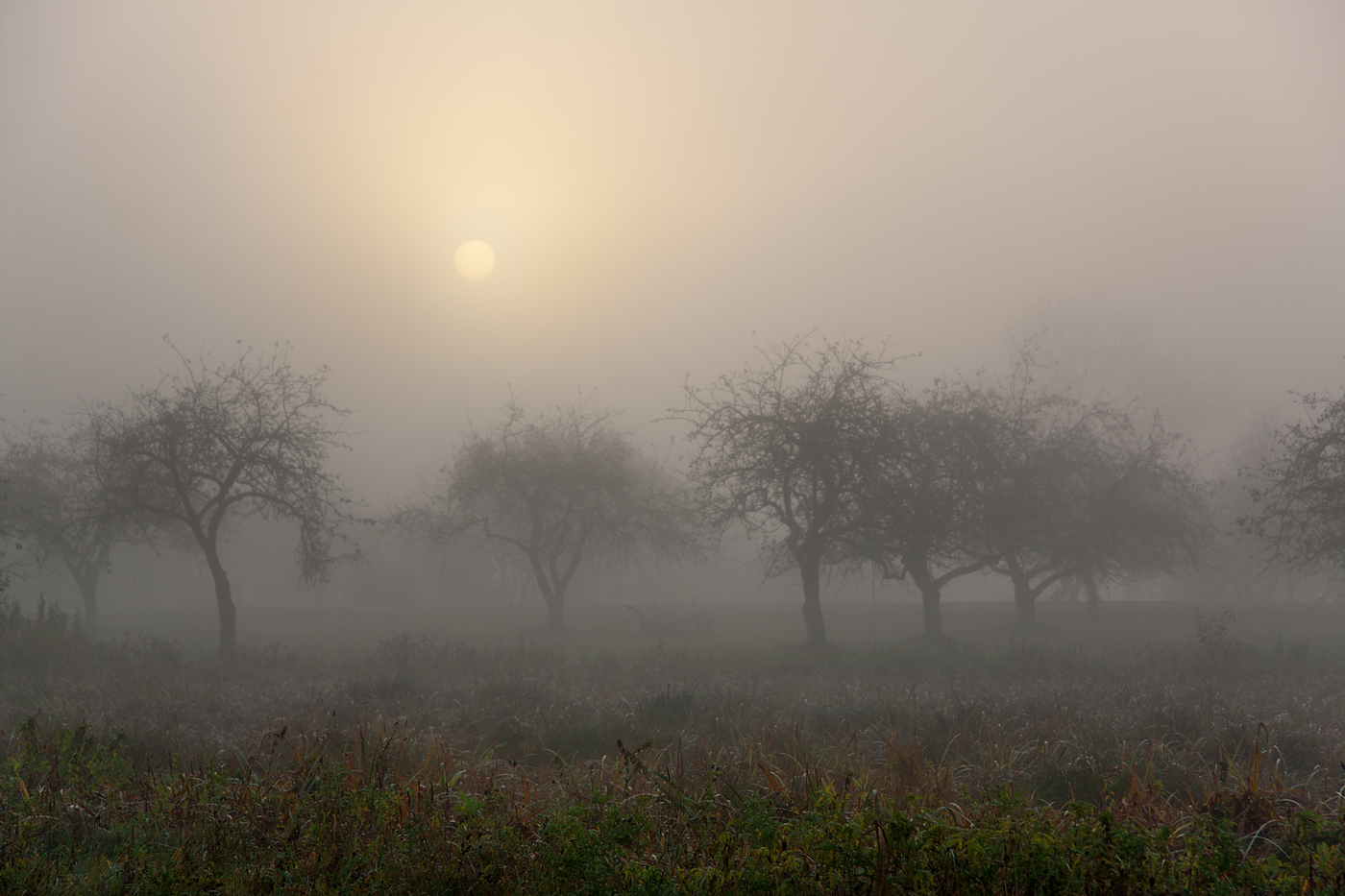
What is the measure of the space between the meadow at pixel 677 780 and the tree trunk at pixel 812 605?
5394mm

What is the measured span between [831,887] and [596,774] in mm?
3500

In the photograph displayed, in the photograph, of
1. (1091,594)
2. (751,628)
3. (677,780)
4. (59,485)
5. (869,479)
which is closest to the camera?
(677,780)

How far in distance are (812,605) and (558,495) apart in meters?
17.8

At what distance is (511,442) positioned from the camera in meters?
37.5

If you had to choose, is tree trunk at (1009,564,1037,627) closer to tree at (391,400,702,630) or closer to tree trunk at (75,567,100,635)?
tree at (391,400,702,630)

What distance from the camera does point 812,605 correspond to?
2366 cm

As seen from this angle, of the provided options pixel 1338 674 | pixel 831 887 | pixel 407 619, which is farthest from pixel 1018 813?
pixel 407 619

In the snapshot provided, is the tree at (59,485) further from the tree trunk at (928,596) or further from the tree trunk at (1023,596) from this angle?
the tree trunk at (1023,596)

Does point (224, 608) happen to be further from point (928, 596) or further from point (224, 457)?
point (928, 596)

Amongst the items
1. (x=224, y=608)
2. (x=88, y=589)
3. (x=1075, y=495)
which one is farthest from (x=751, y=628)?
(x=88, y=589)

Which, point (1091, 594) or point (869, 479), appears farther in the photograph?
point (1091, 594)

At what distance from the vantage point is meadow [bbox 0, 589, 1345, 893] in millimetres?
3770

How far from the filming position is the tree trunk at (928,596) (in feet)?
84.8

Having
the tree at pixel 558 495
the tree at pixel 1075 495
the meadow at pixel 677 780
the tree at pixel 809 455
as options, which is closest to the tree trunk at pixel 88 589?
the tree at pixel 558 495
